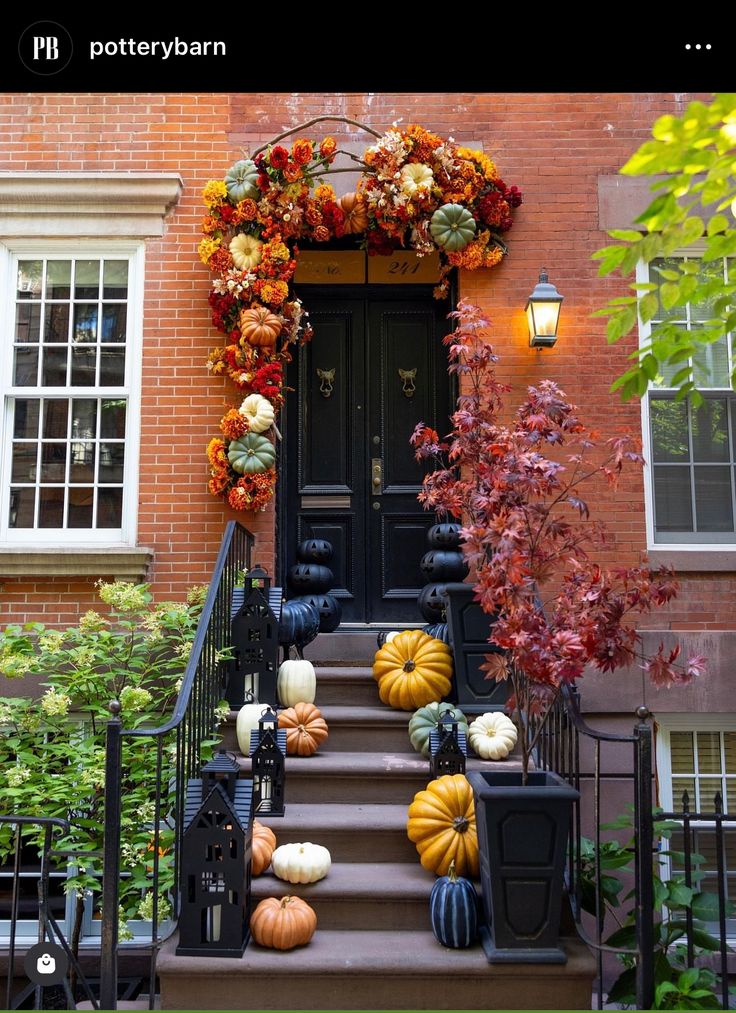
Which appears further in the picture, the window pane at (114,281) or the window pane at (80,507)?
the window pane at (114,281)

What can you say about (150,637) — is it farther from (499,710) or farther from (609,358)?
(609,358)

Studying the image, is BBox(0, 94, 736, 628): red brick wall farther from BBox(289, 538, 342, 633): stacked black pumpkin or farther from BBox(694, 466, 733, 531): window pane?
BBox(694, 466, 733, 531): window pane

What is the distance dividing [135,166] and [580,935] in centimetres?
620

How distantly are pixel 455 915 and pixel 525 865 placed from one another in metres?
0.39

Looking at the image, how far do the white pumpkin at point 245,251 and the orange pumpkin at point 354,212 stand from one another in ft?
2.22

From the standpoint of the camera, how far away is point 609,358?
7.03 meters

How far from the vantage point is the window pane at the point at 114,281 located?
288 inches

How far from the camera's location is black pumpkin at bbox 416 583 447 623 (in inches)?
250

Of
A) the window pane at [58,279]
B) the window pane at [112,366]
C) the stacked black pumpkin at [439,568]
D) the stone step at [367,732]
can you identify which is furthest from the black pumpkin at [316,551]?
the window pane at [58,279]

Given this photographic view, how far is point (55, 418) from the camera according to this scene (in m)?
7.20

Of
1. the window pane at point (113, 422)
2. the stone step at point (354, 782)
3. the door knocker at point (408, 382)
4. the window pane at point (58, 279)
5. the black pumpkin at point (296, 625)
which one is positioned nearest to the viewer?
the stone step at point (354, 782)

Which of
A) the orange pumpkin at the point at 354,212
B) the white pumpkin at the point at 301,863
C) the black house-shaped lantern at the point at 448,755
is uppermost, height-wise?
the orange pumpkin at the point at 354,212
